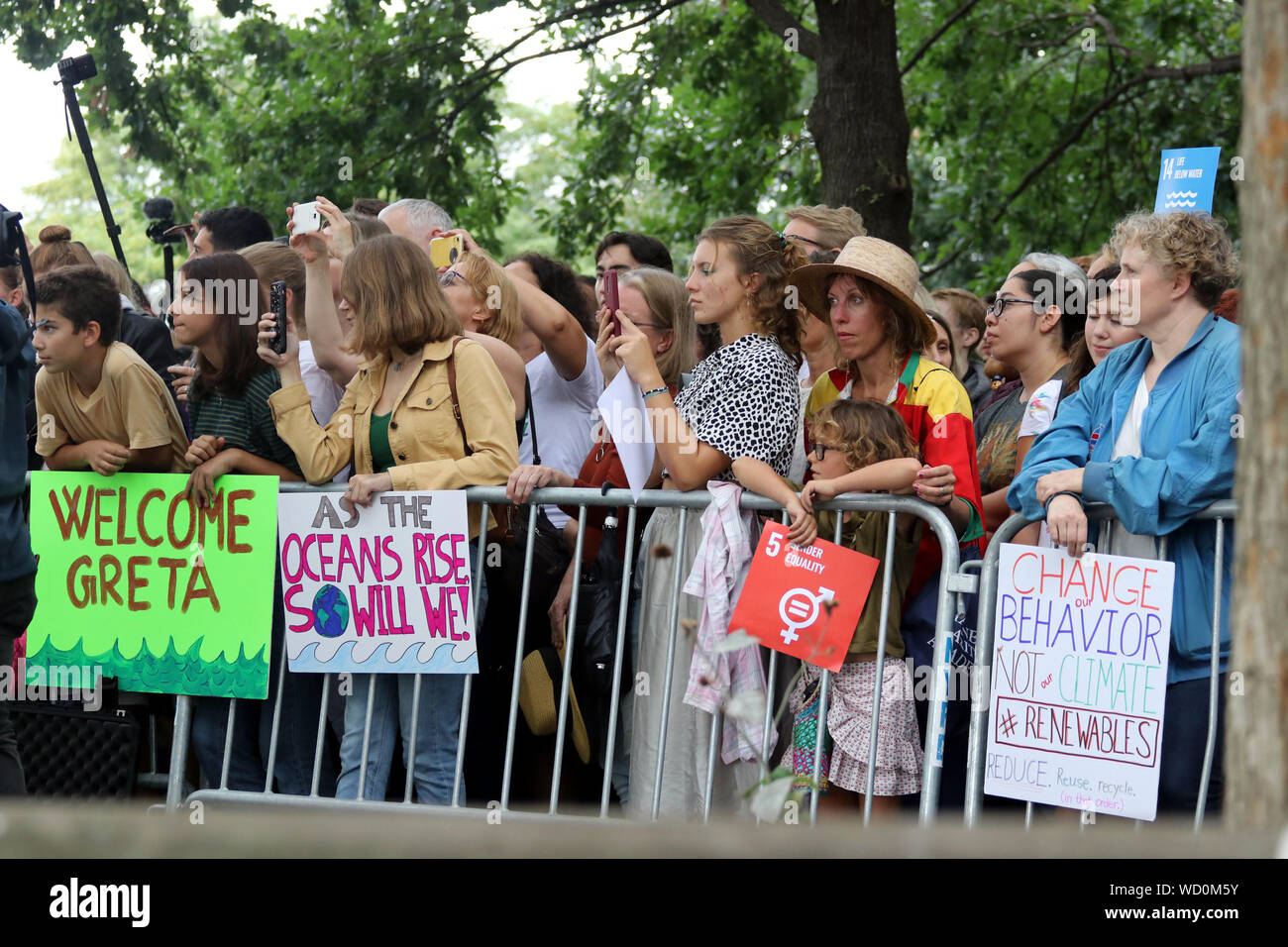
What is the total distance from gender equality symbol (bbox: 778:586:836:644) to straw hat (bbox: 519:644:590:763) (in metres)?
0.83

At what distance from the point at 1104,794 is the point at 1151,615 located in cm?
51

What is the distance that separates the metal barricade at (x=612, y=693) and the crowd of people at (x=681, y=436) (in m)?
0.05

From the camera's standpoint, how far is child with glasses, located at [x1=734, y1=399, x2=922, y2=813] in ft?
14.5

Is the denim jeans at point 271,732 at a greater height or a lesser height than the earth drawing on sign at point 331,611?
lesser

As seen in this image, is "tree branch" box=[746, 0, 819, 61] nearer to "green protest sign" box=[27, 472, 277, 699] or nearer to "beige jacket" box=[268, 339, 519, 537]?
"beige jacket" box=[268, 339, 519, 537]

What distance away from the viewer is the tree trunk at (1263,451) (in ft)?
5.28

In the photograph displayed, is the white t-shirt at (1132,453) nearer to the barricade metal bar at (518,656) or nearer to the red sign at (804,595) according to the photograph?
the red sign at (804,595)

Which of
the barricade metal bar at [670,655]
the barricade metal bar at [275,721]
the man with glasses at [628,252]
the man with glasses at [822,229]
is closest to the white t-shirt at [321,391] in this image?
the barricade metal bar at [275,721]

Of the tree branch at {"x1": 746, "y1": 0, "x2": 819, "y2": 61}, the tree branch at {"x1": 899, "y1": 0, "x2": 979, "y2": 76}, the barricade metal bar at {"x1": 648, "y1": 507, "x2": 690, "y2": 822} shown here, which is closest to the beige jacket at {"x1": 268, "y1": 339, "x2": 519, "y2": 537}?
the barricade metal bar at {"x1": 648, "y1": 507, "x2": 690, "y2": 822}

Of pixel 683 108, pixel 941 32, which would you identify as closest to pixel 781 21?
pixel 941 32

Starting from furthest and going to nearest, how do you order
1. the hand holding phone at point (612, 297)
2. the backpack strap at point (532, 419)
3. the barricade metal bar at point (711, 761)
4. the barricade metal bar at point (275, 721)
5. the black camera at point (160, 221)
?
the black camera at point (160, 221)
the backpack strap at point (532, 419)
the barricade metal bar at point (275, 721)
the hand holding phone at point (612, 297)
the barricade metal bar at point (711, 761)

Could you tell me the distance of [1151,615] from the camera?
404 cm
